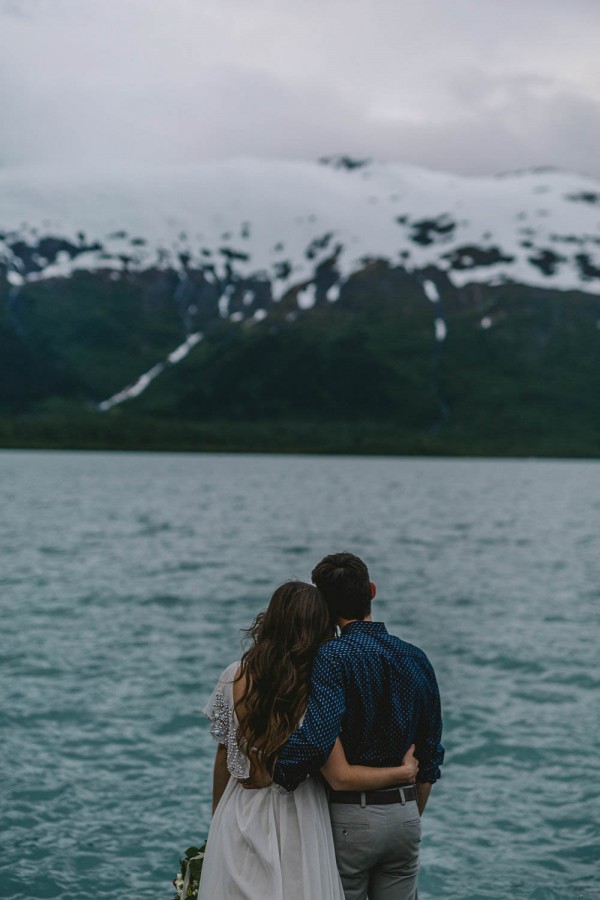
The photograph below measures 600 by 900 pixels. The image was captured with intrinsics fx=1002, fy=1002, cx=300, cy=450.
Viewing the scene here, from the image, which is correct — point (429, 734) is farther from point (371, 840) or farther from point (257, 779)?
point (257, 779)

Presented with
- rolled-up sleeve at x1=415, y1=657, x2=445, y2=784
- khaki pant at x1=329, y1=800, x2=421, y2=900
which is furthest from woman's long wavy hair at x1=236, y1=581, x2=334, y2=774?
rolled-up sleeve at x1=415, y1=657, x2=445, y2=784

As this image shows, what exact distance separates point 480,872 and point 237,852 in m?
8.19

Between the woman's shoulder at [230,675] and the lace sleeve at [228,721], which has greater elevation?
the woman's shoulder at [230,675]

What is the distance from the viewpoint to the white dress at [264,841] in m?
5.93

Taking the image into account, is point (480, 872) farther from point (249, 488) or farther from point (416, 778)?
point (249, 488)

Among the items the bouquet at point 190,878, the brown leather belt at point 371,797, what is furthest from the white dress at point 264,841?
the bouquet at point 190,878

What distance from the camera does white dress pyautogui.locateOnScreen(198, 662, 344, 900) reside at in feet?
19.4

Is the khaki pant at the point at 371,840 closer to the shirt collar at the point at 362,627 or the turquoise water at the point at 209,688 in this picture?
the shirt collar at the point at 362,627

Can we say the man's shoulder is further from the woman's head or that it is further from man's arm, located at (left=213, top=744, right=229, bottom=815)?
man's arm, located at (left=213, top=744, right=229, bottom=815)

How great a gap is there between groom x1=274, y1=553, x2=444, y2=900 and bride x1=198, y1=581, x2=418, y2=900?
0.12 metres

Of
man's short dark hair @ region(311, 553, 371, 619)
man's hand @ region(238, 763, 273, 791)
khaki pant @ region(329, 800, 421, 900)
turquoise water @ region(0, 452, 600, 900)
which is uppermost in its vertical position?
man's short dark hair @ region(311, 553, 371, 619)

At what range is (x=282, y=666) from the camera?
5.98 metres

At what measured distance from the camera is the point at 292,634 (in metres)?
6.03

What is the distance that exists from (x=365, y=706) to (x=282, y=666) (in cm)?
60
